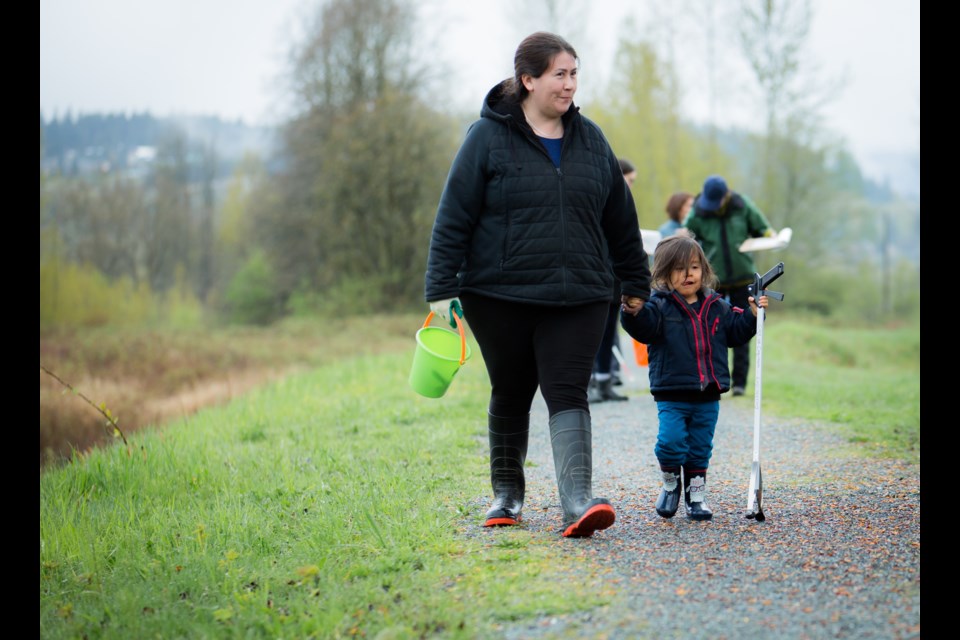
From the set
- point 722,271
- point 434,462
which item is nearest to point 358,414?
point 434,462

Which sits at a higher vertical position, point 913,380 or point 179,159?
point 179,159

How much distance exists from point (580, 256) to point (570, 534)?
1.26m

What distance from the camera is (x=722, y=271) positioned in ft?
28.5

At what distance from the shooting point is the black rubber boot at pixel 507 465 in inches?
185

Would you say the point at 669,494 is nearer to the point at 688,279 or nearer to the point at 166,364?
the point at 688,279

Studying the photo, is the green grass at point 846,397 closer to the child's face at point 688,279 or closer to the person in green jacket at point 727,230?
the person in green jacket at point 727,230

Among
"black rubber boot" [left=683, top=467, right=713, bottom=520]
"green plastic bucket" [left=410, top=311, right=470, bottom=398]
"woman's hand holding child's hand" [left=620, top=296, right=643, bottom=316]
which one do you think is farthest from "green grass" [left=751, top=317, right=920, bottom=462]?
"green plastic bucket" [left=410, top=311, right=470, bottom=398]

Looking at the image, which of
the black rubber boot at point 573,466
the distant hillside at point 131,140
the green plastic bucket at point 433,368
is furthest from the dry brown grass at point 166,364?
the black rubber boot at point 573,466

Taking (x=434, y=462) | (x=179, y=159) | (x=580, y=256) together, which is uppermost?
(x=179, y=159)

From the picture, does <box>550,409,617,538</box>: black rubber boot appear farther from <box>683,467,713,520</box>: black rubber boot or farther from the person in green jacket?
A: the person in green jacket

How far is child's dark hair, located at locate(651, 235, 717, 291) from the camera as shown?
4.71 m

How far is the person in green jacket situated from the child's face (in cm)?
394

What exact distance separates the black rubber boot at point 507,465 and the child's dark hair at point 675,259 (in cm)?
96
